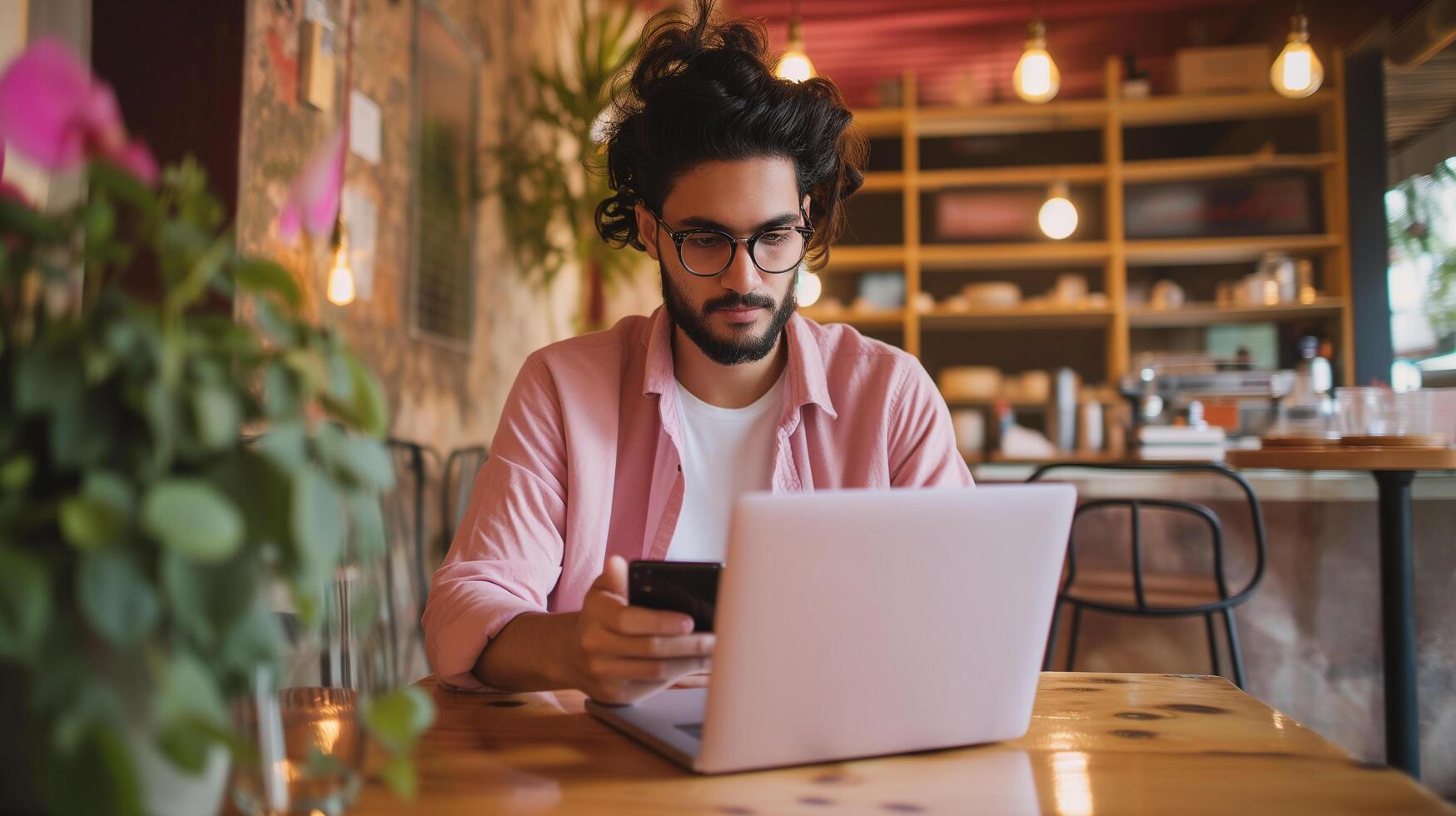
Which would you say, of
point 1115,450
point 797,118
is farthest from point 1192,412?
point 797,118

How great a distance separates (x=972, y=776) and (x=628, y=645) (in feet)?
0.95

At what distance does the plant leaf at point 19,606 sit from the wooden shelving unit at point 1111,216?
5514 millimetres

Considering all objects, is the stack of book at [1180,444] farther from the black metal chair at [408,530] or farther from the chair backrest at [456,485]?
the black metal chair at [408,530]

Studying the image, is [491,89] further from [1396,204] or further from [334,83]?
[1396,204]

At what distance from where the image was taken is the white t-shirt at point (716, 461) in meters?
1.47

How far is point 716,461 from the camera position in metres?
1.53

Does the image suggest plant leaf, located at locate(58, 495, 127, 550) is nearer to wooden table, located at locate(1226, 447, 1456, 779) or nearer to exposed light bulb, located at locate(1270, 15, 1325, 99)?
wooden table, located at locate(1226, 447, 1456, 779)

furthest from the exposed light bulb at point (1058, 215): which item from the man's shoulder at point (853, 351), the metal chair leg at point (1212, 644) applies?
the man's shoulder at point (853, 351)

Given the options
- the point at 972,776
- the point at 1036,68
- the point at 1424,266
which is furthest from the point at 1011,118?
the point at 972,776

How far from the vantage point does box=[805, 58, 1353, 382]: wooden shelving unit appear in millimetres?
5402

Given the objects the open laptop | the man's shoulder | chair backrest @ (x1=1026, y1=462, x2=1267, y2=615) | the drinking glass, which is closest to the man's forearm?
the open laptop

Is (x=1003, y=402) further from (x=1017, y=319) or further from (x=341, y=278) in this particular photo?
(x=341, y=278)

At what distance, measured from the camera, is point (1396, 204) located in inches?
201

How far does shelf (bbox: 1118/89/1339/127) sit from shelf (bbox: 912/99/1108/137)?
0.63ft
